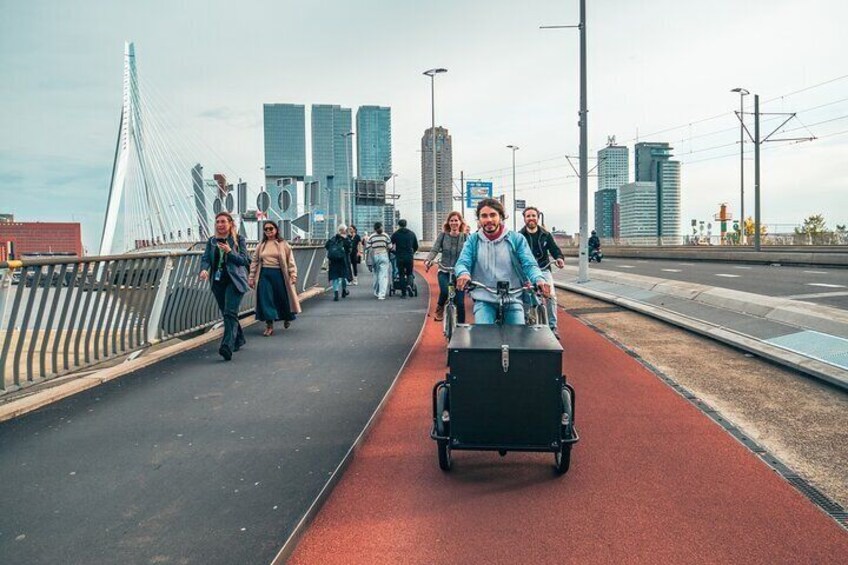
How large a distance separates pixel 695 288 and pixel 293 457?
11.8 meters

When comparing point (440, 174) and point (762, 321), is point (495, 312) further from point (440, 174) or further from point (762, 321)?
point (440, 174)

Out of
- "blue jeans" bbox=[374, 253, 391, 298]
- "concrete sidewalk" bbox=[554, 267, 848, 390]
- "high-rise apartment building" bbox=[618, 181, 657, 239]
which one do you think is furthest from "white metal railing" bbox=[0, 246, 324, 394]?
"high-rise apartment building" bbox=[618, 181, 657, 239]

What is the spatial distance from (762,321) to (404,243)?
8646 mm

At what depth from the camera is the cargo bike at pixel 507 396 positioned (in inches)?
164


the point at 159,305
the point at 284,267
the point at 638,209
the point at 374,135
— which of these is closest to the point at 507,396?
the point at 159,305

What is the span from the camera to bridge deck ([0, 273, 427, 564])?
11.6 ft

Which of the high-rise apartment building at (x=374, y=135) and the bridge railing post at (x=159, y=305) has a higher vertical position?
the high-rise apartment building at (x=374, y=135)

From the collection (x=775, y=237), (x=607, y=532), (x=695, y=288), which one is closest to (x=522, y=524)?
(x=607, y=532)

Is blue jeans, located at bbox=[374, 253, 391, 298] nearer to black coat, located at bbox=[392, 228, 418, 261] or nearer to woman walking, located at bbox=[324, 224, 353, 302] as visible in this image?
black coat, located at bbox=[392, 228, 418, 261]

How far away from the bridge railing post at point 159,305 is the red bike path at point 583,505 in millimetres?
4675

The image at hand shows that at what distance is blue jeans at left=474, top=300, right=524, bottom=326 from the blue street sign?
207 feet

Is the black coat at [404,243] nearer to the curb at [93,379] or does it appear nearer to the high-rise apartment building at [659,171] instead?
the curb at [93,379]

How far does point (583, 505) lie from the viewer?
3.98 meters

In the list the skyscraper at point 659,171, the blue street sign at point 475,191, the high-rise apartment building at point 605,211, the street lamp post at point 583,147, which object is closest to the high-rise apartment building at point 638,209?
the skyscraper at point 659,171
